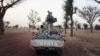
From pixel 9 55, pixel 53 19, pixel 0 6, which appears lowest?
pixel 9 55

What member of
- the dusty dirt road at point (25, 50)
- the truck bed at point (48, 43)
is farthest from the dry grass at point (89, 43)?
the truck bed at point (48, 43)

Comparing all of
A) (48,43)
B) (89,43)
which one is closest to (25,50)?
(48,43)

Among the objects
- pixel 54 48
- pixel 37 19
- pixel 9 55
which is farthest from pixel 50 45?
pixel 37 19

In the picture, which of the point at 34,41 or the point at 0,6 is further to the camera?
the point at 0,6

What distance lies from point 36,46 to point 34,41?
349 mm

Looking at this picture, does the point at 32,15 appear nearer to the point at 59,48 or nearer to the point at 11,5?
the point at 11,5

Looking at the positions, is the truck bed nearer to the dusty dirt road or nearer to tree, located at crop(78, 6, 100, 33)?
the dusty dirt road

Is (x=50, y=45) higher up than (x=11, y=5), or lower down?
lower down

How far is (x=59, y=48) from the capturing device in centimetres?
1709

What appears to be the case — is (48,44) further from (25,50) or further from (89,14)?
(89,14)

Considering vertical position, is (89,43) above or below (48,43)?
below

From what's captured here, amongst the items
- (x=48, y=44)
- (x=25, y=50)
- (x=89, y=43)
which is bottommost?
(x=89, y=43)

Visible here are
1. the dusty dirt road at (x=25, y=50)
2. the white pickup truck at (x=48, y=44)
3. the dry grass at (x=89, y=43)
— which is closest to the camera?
the white pickup truck at (x=48, y=44)

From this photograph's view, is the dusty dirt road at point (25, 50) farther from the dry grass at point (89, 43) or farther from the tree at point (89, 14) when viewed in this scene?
the tree at point (89, 14)
